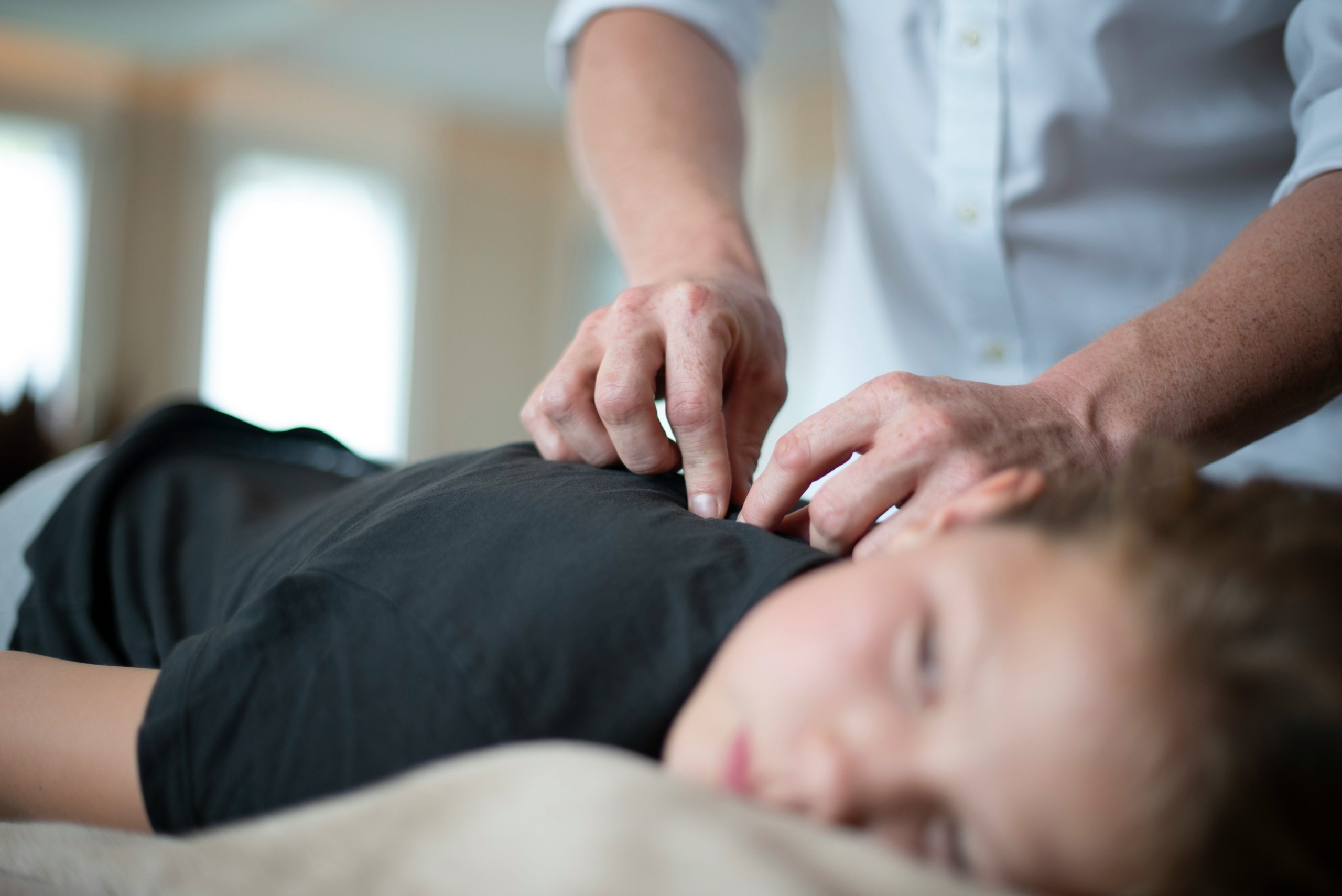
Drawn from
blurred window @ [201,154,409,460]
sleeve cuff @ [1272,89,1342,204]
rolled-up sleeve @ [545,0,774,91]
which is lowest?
blurred window @ [201,154,409,460]

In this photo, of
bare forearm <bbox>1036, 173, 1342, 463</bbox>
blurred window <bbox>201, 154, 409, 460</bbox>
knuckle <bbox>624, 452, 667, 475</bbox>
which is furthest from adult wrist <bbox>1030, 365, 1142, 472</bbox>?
blurred window <bbox>201, 154, 409, 460</bbox>

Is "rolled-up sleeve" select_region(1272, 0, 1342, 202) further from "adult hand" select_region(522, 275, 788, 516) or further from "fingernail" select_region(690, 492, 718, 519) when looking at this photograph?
"fingernail" select_region(690, 492, 718, 519)

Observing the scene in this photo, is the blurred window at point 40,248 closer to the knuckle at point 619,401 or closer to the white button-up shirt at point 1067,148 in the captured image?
the white button-up shirt at point 1067,148

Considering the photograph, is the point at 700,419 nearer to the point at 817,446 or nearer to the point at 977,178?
the point at 817,446

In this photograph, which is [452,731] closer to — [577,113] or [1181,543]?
[1181,543]

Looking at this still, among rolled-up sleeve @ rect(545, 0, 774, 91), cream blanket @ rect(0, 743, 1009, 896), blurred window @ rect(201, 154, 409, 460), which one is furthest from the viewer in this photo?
blurred window @ rect(201, 154, 409, 460)

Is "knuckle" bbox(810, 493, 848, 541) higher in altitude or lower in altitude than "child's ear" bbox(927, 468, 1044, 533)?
lower

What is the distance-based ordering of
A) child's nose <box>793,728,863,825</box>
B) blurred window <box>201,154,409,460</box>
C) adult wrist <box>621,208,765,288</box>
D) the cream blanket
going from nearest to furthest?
the cream blanket
child's nose <box>793,728,863,825</box>
adult wrist <box>621,208,765,288</box>
blurred window <box>201,154,409,460</box>

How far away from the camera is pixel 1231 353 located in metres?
0.80

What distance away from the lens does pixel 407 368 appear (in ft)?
22.8

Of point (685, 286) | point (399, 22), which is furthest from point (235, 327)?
point (685, 286)

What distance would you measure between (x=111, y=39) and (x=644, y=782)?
6.52m

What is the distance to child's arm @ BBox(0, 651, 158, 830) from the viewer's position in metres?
0.60

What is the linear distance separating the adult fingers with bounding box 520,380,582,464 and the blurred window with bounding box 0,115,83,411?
566cm
